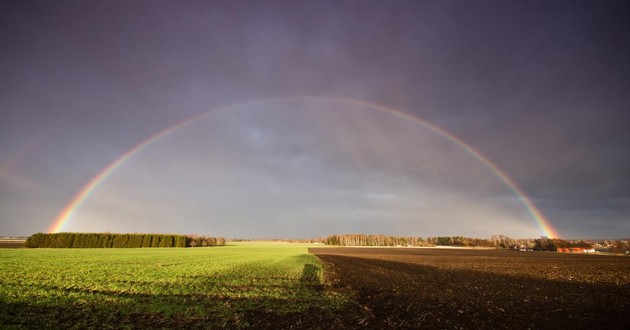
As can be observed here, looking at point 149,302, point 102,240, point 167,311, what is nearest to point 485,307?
point 167,311

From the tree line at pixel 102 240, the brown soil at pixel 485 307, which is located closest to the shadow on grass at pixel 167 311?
the brown soil at pixel 485 307

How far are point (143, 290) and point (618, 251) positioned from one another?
186m

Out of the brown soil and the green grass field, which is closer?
the green grass field

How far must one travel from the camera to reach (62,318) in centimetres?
1238

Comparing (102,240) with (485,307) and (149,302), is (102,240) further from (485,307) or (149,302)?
(485,307)

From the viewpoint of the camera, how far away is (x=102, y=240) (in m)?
113

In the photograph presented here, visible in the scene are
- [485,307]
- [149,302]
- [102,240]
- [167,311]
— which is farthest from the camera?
[102,240]

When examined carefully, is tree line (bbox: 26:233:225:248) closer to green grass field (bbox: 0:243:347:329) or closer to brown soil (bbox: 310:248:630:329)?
green grass field (bbox: 0:243:347:329)

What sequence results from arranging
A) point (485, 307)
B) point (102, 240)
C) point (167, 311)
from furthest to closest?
point (102, 240), point (485, 307), point (167, 311)

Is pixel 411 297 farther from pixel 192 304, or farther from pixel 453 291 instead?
pixel 192 304

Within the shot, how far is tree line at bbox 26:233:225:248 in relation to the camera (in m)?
104

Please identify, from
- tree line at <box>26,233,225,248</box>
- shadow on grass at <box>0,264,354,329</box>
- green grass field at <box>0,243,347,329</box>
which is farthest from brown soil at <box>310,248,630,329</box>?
tree line at <box>26,233,225,248</box>

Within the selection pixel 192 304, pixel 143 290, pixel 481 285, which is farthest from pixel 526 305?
pixel 143 290

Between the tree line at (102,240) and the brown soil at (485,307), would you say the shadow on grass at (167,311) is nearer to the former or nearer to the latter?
the brown soil at (485,307)
